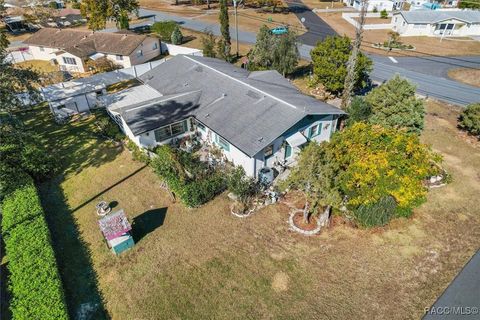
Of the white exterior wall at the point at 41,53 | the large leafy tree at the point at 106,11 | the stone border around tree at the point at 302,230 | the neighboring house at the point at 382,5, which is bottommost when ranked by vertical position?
the stone border around tree at the point at 302,230

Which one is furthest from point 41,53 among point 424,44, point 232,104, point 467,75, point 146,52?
point 424,44

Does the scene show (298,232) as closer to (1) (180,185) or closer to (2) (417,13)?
(1) (180,185)

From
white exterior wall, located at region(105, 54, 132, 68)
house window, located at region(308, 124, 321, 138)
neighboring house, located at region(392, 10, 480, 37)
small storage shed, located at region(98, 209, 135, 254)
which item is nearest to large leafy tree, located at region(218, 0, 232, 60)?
white exterior wall, located at region(105, 54, 132, 68)

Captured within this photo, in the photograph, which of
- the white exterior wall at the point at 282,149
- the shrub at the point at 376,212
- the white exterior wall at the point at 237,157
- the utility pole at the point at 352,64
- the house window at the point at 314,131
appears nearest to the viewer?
the shrub at the point at 376,212

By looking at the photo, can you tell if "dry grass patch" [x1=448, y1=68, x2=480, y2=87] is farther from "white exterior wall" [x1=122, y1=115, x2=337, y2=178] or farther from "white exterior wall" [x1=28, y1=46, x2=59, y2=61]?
"white exterior wall" [x1=28, y1=46, x2=59, y2=61]

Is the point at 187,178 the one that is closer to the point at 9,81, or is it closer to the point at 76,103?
the point at 9,81

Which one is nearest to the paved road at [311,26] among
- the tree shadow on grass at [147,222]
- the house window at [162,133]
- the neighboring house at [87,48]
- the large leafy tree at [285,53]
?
the large leafy tree at [285,53]

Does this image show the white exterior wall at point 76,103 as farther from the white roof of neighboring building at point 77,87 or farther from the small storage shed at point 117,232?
the small storage shed at point 117,232
